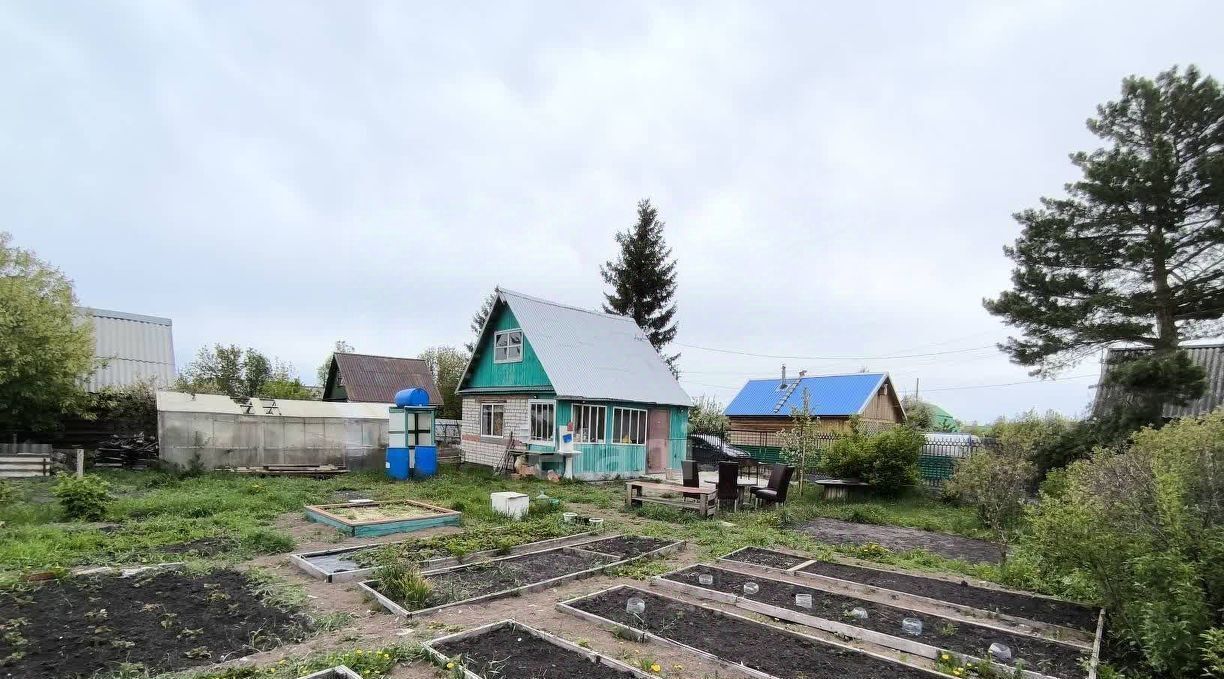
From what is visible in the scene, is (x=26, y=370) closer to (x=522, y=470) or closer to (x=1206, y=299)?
(x=522, y=470)

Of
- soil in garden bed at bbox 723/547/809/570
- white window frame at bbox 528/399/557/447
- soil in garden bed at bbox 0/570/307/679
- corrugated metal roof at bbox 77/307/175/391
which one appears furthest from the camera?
corrugated metal roof at bbox 77/307/175/391

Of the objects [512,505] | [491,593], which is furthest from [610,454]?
[491,593]

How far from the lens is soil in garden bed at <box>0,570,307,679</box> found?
4379 millimetres

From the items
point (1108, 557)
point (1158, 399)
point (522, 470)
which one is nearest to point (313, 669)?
point (1108, 557)

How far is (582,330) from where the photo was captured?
2217 cm

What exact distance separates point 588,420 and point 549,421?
1.26 metres

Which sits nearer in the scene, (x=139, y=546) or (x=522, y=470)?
(x=139, y=546)

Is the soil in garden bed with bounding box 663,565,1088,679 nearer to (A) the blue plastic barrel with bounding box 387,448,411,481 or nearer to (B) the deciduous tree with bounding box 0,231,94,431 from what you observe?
(A) the blue plastic barrel with bounding box 387,448,411,481

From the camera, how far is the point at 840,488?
15.5 m

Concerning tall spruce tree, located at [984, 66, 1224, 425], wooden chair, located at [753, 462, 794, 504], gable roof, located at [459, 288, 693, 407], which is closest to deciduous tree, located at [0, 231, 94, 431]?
gable roof, located at [459, 288, 693, 407]

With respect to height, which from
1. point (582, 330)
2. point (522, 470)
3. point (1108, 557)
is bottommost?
point (522, 470)

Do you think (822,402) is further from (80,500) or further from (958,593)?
(80,500)

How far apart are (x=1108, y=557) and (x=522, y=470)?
49.9 feet

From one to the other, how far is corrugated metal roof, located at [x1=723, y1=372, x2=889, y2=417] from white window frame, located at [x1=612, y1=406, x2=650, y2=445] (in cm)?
947
